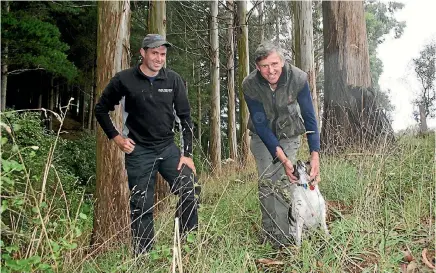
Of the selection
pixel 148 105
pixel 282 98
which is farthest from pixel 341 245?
pixel 148 105

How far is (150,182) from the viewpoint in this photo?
3.84 m

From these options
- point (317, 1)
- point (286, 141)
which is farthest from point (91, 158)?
point (317, 1)

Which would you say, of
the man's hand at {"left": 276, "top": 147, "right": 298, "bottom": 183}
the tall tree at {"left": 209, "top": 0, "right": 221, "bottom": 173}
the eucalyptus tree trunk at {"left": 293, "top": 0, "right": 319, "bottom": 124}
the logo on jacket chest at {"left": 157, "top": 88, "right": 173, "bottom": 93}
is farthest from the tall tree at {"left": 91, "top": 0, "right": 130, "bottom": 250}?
Answer: the tall tree at {"left": 209, "top": 0, "right": 221, "bottom": 173}

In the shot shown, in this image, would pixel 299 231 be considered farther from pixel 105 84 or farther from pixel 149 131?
pixel 105 84

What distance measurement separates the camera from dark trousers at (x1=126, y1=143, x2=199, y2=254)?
12.1 ft

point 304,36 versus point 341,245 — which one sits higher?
point 304,36

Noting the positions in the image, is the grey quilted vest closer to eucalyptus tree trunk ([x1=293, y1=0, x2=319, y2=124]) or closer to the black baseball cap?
the black baseball cap

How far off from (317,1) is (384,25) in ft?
23.3

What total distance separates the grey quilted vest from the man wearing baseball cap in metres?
0.73

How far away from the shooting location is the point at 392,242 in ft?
9.48

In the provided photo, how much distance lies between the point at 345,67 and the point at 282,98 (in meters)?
4.04

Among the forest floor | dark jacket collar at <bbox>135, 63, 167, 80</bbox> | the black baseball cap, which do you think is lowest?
the forest floor

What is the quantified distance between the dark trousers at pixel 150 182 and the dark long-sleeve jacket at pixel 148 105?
10 cm

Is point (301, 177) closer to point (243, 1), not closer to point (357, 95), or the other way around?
point (357, 95)
